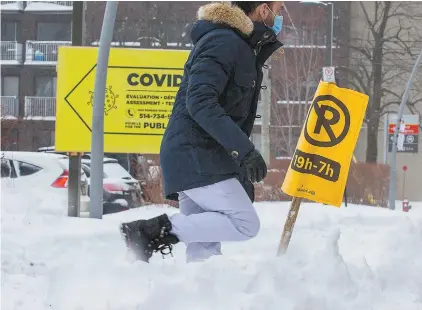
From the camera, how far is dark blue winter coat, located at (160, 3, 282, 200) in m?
3.26

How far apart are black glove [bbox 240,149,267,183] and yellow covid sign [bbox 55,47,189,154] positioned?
737 centimetres

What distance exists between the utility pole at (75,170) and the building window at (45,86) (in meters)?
28.9

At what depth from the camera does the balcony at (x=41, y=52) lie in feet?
125

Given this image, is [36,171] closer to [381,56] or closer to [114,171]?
[114,171]

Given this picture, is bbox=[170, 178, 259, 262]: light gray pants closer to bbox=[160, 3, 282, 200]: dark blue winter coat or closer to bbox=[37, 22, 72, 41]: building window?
bbox=[160, 3, 282, 200]: dark blue winter coat

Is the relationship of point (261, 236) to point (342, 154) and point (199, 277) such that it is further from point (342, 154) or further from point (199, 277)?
point (199, 277)

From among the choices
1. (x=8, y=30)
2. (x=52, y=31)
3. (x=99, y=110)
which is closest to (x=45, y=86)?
(x=52, y=31)

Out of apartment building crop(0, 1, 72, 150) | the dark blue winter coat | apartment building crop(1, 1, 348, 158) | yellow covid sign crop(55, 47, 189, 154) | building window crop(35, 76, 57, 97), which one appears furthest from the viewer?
building window crop(35, 76, 57, 97)

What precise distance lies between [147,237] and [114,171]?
10.4 metres

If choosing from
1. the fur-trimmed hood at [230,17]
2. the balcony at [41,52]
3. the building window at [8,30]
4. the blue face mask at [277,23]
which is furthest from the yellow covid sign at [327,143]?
the building window at [8,30]

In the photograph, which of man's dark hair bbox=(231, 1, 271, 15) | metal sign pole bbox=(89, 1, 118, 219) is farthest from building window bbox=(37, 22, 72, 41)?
man's dark hair bbox=(231, 1, 271, 15)

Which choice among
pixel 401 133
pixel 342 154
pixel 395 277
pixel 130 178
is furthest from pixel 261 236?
pixel 401 133

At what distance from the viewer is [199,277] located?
294 cm

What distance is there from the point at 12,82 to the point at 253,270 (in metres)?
38.2
